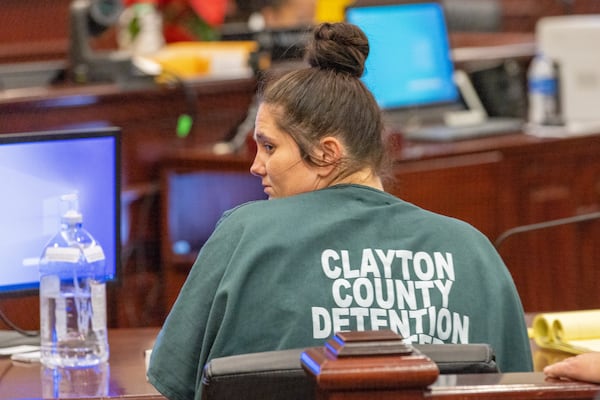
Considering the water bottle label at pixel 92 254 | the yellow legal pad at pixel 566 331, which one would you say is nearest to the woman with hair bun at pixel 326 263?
the yellow legal pad at pixel 566 331

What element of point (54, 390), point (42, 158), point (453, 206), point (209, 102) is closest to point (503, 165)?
point (453, 206)

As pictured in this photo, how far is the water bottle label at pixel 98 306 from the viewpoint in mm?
2154

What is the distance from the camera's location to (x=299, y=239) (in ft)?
5.44

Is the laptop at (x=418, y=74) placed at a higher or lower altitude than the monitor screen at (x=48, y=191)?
higher

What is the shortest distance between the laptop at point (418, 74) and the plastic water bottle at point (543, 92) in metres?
0.13

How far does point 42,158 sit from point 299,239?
0.76 metres

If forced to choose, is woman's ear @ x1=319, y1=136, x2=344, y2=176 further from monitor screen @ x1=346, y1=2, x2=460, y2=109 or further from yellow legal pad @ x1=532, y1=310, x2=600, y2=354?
monitor screen @ x1=346, y1=2, x2=460, y2=109

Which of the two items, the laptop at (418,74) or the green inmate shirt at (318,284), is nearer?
the green inmate shirt at (318,284)

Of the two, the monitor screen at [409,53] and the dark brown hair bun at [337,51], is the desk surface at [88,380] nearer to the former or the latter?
the dark brown hair bun at [337,51]

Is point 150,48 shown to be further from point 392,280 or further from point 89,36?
point 392,280

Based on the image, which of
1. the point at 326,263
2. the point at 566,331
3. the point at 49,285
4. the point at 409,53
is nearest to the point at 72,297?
the point at 49,285

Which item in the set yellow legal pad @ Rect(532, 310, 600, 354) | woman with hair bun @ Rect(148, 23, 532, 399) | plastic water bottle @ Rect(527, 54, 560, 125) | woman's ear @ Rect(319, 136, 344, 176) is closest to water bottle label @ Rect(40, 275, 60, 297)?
woman with hair bun @ Rect(148, 23, 532, 399)

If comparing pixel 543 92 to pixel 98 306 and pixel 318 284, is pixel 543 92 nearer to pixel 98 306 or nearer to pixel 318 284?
pixel 98 306

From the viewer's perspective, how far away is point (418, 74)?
4.50 metres
